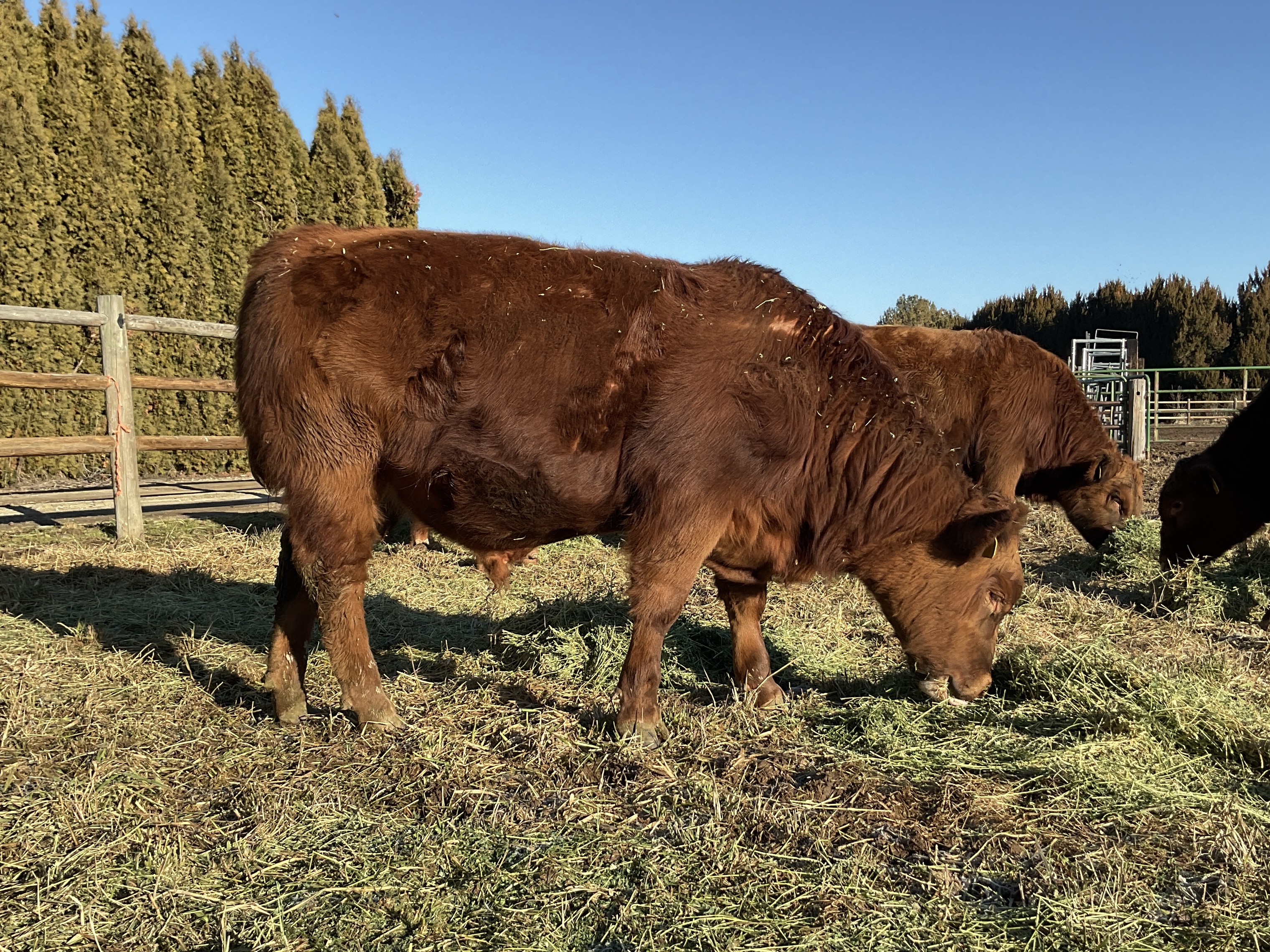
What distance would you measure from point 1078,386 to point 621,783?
6.59m

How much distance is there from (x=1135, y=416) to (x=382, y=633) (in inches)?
581

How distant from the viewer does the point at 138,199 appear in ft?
37.9

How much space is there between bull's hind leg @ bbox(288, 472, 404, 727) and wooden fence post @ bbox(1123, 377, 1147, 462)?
15.1 meters

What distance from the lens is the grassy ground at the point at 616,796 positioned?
Answer: 2252 millimetres

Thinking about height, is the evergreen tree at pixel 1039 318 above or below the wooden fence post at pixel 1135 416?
above

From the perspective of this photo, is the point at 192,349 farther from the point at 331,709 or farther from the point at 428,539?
the point at 331,709

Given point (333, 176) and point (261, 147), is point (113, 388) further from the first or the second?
point (333, 176)

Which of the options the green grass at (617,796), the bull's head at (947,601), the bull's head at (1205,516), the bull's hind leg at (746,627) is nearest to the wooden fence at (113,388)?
the green grass at (617,796)

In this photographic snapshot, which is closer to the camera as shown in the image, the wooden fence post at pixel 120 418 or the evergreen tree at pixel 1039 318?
the wooden fence post at pixel 120 418

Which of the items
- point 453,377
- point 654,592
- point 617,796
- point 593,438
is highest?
point 453,377

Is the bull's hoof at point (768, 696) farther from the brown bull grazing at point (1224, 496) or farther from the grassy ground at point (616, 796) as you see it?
the brown bull grazing at point (1224, 496)

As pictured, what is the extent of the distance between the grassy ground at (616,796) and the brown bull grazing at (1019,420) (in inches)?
96.5

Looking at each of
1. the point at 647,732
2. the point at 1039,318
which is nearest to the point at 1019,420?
the point at 647,732

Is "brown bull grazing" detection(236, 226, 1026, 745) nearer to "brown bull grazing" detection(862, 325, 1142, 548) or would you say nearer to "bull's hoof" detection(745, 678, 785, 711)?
"bull's hoof" detection(745, 678, 785, 711)
